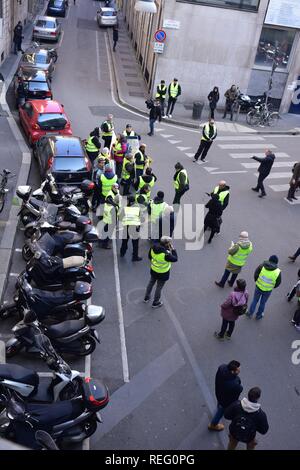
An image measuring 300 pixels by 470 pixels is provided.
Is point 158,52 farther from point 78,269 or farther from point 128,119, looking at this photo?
point 78,269

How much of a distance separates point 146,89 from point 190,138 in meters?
7.07

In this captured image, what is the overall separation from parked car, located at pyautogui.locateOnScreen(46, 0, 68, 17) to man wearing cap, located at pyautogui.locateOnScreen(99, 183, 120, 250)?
99.0 feet

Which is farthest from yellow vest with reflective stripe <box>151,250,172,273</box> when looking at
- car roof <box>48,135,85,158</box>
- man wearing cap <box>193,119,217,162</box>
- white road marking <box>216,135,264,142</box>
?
white road marking <box>216,135,264,142</box>

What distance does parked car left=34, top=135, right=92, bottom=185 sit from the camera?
13172mm

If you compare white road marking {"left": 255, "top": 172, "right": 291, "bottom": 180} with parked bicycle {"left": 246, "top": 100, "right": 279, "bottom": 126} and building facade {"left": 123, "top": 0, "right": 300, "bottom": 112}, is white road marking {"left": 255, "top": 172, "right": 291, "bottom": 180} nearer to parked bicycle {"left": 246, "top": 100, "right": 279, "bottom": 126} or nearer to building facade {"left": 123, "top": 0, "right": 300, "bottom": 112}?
parked bicycle {"left": 246, "top": 100, "right": 279, "bottom": 126}

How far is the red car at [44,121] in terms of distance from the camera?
629 inches

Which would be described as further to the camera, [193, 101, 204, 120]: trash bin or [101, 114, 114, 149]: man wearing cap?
[193, 101, 204, 120]: trash bin

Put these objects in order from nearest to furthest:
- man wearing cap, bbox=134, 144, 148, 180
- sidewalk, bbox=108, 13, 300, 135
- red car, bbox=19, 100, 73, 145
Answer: man wearing cap, bbox=134, 144, 148, 180 → red car, bbox=19, 100, 73, 145 → sidewalk, bbox=108, 13, 300, 135

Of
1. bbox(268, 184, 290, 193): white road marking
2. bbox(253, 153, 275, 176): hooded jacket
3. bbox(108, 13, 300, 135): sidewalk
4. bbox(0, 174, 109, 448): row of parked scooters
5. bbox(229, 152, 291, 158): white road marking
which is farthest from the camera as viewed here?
bbox(108, 13, 300, 135): sidewalk

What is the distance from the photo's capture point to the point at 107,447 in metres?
6.89

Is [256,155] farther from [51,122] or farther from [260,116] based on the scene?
[51,122]

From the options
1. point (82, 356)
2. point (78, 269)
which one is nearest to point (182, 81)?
point (78, 269)

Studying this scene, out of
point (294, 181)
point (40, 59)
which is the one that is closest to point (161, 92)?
point (40, 59)

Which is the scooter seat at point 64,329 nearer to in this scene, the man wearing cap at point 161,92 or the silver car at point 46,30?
the man wearing cap at point 161,92
